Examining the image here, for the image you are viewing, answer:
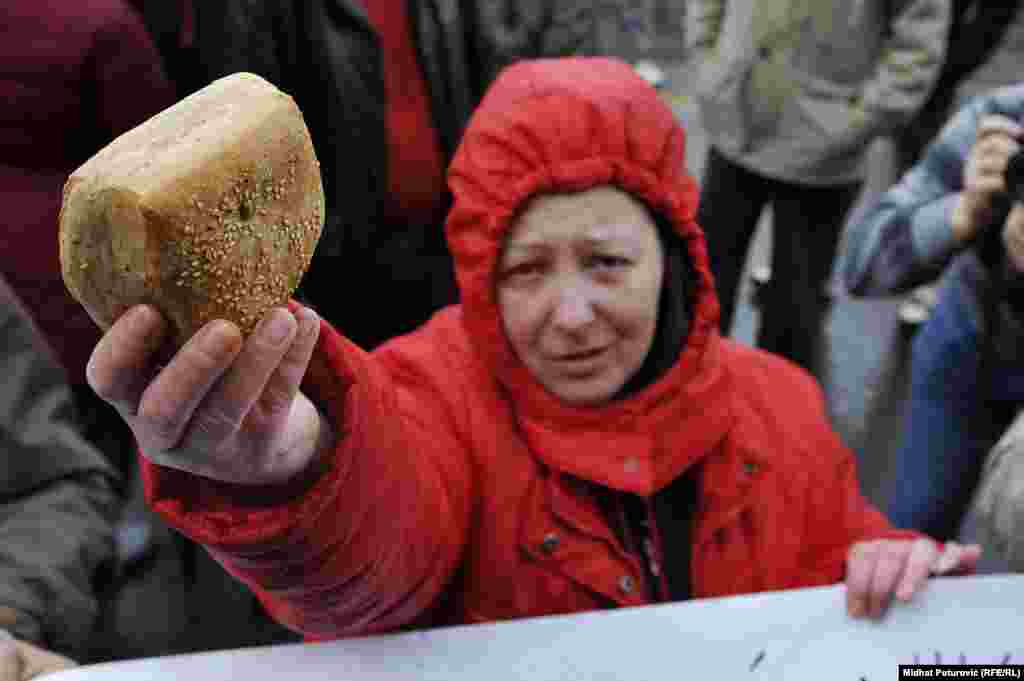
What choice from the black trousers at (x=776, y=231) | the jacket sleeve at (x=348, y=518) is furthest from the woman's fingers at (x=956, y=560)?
the black trousers at (x=776, y=231)

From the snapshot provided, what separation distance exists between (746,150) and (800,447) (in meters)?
0.98

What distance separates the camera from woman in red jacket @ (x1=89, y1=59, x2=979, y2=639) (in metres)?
0.90

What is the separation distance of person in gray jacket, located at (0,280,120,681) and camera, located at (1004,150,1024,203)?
1080 millimetres

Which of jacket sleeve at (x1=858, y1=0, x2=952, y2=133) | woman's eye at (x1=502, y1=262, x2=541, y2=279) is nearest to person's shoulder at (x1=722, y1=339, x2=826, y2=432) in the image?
woman's eye at (x1=502, y1=262, x2=541, y2=279)

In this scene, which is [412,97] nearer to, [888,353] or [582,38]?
[582,38]

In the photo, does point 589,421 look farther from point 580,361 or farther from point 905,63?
point 905,63

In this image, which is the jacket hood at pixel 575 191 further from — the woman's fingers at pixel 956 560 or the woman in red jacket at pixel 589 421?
the woman's fingers at pixel 956 560

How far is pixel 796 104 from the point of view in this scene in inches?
69.8

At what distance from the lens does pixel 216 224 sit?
19.9 inches

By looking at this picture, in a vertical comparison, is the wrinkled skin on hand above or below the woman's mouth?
→ below

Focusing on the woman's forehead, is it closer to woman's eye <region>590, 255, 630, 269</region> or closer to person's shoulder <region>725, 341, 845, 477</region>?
woman's eye <region>590, 255, 630, 269</region>

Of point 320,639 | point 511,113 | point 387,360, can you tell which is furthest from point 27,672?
point 511,113

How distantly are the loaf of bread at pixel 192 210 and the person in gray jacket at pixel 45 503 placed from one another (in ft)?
1.51

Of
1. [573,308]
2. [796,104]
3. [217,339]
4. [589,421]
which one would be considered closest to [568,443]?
[589,421]
